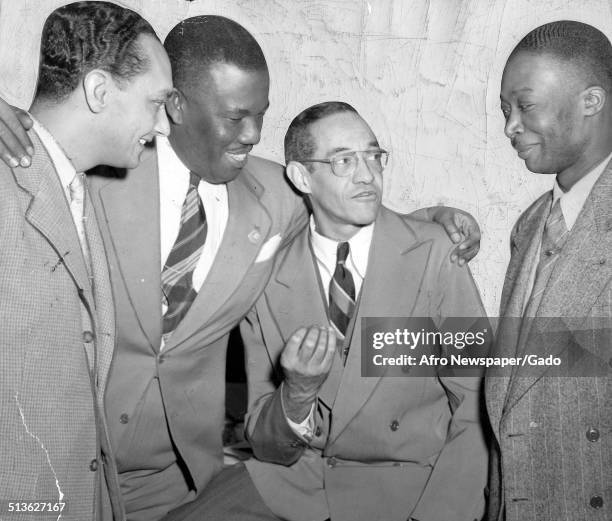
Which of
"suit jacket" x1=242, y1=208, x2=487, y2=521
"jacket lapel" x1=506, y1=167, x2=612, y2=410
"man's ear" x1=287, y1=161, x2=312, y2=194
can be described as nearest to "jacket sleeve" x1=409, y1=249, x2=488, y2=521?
"suit jacket" x1=242, y1=208, x2=487, y2=521

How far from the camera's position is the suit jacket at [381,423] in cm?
274

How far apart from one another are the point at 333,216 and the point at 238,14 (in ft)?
2.59

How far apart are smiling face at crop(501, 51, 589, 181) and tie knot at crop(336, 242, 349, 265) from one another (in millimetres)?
663

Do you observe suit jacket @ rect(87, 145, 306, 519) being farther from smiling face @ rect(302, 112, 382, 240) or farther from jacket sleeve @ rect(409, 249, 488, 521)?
jacket sleeve @ rect(409, 249, 488, 521)

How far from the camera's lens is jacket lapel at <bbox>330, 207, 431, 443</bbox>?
9.05ft

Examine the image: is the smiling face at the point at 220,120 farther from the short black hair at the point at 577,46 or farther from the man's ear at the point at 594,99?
the man's ear at the point at 594,99

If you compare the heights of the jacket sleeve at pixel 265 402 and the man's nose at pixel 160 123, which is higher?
the man's nose at pixel 160 123

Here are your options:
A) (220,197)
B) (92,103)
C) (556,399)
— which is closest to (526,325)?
(556,399)

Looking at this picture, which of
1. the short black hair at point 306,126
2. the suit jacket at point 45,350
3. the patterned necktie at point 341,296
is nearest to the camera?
the suit jacket at point 45,350

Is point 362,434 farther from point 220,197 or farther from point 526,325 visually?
point 220,197

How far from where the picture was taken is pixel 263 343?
288cm

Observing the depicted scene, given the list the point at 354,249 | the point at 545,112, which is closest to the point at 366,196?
the point at 354,249

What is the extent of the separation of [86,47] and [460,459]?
1.74 meters

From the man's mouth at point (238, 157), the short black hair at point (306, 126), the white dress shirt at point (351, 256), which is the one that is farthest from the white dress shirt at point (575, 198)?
the man's mouth at point (238, 157)
